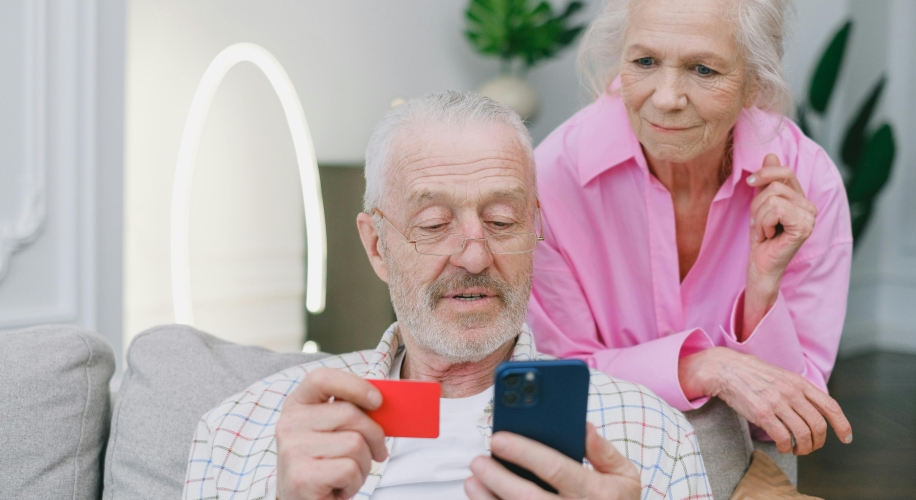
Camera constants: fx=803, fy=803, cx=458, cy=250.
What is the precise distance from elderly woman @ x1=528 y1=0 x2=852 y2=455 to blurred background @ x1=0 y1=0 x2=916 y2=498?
28 cm

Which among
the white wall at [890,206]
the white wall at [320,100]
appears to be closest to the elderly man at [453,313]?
the white wall at [320,100]

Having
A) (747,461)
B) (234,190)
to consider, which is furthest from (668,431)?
(234,190)

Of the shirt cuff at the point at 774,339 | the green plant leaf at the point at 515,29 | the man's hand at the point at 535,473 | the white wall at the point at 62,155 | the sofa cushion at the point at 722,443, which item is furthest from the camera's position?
the green plant leaf at the point at 515,29

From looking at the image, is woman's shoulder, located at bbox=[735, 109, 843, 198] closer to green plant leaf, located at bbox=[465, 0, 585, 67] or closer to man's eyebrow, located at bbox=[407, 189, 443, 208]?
man's eyebrow, located at bbox=[407, 189, 443, 208]

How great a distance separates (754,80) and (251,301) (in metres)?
2.76

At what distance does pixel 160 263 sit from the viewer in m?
3.35

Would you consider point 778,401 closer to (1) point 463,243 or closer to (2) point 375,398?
(1) point 463,243

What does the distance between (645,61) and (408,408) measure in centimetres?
101

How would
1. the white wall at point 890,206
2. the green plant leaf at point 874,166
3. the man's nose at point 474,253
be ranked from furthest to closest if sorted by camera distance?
the white wall at point 890,206 → the green plant leaf at point 874,166 → the man's nose at point 474,253

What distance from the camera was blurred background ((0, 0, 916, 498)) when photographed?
2.68 meters

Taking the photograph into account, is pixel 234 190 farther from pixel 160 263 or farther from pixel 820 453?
pixel 820 453

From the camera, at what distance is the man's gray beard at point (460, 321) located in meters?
1.43

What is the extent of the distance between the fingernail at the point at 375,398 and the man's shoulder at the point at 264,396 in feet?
1.87

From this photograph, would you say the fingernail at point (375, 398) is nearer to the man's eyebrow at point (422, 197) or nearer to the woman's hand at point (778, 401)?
the man's eyebrow at point (422, 197)
